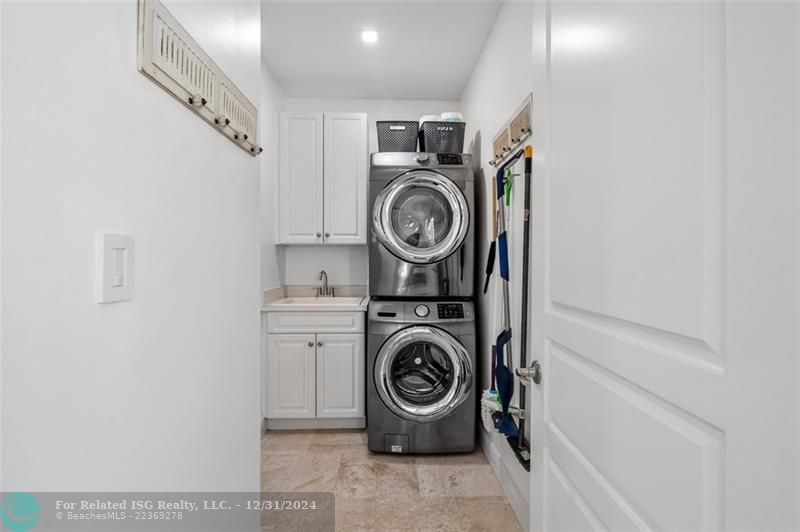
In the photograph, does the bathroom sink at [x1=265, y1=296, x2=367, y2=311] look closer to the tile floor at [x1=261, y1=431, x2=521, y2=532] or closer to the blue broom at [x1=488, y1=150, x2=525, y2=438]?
the tile floor at [x1=261, y1=431, x2=521, y2=532]

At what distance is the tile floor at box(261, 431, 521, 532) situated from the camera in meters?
2.13

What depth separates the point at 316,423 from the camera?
10.7ft

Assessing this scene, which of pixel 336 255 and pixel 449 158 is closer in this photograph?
pixel 449 158

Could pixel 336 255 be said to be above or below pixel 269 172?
below

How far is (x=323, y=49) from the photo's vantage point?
9.61 feet

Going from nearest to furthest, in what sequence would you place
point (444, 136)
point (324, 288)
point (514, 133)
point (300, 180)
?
1. point (514, 133)
2. point (444, 136)
3. point (300, 180)
4. point (324, 288)

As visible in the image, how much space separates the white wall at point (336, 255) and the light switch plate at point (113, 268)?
2.98 metres

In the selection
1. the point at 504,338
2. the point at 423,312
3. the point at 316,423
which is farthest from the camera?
the point at 316,423

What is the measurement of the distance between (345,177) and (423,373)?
1528 mm

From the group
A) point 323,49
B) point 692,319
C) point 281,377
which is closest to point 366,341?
point 281,377

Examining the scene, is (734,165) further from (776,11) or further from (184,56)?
(184,56)

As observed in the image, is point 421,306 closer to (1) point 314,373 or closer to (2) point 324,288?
(1) point 314,373

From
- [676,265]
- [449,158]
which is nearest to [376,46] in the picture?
[449,158]

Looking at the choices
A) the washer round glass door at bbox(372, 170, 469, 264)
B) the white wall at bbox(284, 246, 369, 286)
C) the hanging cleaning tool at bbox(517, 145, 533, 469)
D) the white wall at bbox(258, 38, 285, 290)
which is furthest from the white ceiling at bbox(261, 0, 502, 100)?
the white wall at bbox(284, 246, 369, 286)
